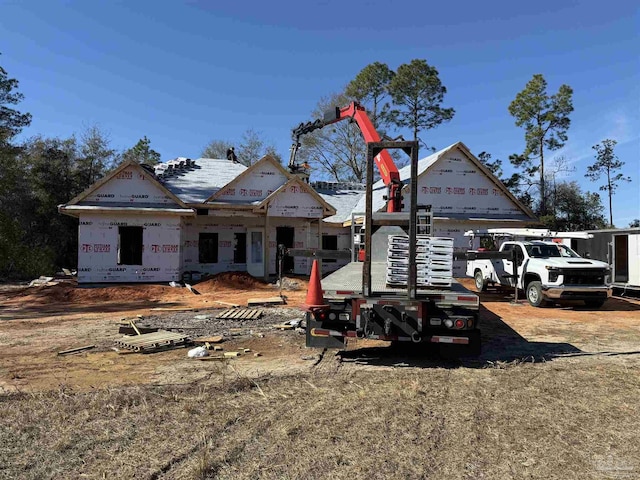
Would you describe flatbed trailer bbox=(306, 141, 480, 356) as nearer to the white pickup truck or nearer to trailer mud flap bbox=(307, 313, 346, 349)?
trailer mud flap bbox=(307, 313, 346, 349)

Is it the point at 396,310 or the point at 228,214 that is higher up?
the point at 228,214

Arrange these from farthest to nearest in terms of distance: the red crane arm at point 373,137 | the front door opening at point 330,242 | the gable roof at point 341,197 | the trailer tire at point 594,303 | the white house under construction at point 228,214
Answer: the gable roof at point 341,197
the front door opening at point 330,242
the white house under construction at point 228,214
the trailer tire at point 594,303
the red crane arm at point 373,137

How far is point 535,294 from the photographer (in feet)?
44.6

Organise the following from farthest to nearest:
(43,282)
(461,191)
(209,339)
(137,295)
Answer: (461,191), (43,282), (137,295), (209,339)

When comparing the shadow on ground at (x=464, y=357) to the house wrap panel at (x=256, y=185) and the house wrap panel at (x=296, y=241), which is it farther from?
the house wrap panel at (x=256, y=185)

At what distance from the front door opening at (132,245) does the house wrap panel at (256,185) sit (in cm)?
401

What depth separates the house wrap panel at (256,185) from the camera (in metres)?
21.0

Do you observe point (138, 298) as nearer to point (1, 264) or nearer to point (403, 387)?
point (1, 264)

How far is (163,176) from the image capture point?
23359 millimetres

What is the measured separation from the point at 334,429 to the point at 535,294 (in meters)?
11.4

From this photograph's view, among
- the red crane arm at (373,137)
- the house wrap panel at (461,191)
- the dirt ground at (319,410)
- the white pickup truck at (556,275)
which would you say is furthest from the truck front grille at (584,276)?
the house wrap panel at (461,191)

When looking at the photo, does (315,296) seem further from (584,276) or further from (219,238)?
(219,238)

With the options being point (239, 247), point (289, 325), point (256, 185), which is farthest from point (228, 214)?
point (289, 325)

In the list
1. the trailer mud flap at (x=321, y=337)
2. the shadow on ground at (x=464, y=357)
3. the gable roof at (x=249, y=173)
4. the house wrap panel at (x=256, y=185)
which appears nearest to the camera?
the trailer mud flap at (x=321, y=337)
